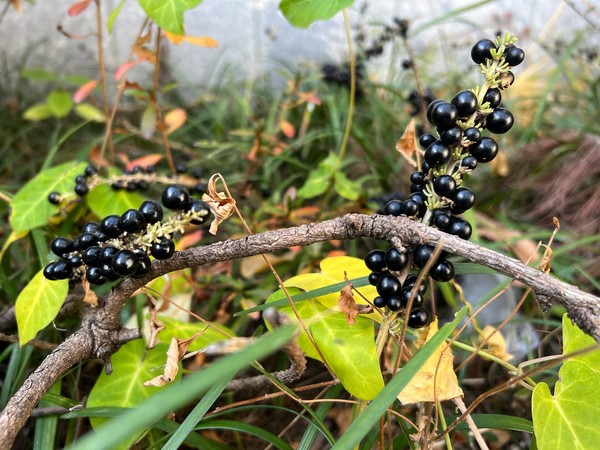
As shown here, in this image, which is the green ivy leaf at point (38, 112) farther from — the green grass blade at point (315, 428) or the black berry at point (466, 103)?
the black berry at point (466, 103)

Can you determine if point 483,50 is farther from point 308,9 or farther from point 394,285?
point 308,9

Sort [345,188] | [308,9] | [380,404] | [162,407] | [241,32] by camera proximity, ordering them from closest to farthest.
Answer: [162,407], [380,404], [308,9], [345,188], [241,32]

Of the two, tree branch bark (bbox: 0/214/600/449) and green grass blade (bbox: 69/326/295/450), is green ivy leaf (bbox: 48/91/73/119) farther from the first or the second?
green grass blade (bbox: 69/326/295/450)

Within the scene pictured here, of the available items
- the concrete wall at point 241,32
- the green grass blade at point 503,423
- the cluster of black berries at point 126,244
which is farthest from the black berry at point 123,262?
the concrete wall at point 241,32

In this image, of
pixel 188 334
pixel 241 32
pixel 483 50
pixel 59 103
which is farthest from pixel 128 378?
pixel 241 32

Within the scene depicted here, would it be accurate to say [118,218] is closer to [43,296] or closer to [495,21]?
[43,296]

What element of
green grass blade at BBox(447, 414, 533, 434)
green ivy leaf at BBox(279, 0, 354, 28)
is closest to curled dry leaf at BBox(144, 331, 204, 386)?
green grass blade at BBox(447, 414, 533, 434)

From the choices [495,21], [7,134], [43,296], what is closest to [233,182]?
[43,296]

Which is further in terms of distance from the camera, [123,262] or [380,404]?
[123,262]
